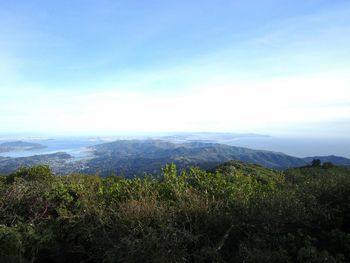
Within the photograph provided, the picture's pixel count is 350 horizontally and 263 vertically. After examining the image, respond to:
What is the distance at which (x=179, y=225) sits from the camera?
547 centimetres

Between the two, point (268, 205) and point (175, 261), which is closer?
point (175, 261)

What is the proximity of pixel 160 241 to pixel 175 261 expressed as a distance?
1.21 feet

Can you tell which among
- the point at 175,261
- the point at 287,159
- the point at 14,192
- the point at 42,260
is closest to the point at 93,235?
the point at 42,260

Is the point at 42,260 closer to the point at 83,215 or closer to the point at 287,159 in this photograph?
the point at 83,215

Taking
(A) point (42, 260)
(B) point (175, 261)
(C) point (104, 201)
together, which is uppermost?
(C) point (104, 201)

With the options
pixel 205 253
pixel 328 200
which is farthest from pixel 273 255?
pixel 328 200

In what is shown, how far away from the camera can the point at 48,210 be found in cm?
668

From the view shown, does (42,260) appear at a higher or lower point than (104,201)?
lower

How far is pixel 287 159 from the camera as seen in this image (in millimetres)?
125250

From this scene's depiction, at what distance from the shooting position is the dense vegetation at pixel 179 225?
15.8 ft

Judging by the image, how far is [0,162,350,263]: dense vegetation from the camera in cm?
481

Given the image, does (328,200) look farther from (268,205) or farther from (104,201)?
(104,201)

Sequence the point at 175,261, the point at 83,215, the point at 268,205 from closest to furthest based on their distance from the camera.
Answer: the point at 175,261
the point at 268,205
the point at 83,215

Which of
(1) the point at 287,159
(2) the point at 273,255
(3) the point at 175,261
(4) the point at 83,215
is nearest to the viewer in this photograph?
(2) the point at 273,255
